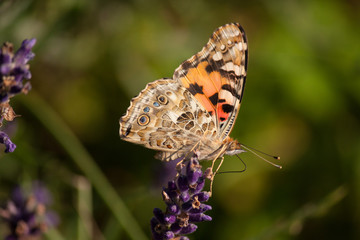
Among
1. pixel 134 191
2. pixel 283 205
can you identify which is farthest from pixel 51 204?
pixel 283 205

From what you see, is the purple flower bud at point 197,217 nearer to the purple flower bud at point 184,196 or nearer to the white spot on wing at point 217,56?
the purple flower bud at point 184,196

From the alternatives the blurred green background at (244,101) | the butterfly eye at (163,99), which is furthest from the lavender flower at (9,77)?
the blurred green background at (244,101)

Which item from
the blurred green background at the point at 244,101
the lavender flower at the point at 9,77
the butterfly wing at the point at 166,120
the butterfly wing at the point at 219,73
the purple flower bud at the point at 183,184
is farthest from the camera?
the blurred green background at the point at 244,101

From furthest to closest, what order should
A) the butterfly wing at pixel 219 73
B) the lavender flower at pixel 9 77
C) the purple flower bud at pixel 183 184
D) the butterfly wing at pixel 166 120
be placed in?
the butterfly wing at pixel 219 73, the butterfly wing at pixel 166 120, the purple flower bud at pixel 183 184, the lavender flower at pixel 9 77

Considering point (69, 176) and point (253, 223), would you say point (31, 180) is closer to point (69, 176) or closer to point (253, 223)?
point (69, 176)

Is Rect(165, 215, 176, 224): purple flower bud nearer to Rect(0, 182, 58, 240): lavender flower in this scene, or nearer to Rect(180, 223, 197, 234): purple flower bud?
Rect(180, 223, 197, 234): purple flower bud

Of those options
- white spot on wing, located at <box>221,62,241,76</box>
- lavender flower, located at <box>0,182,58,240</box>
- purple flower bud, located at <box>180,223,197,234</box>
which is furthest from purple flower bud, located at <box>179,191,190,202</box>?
white spot on wing, located at <box>221,62,241,76</box>
